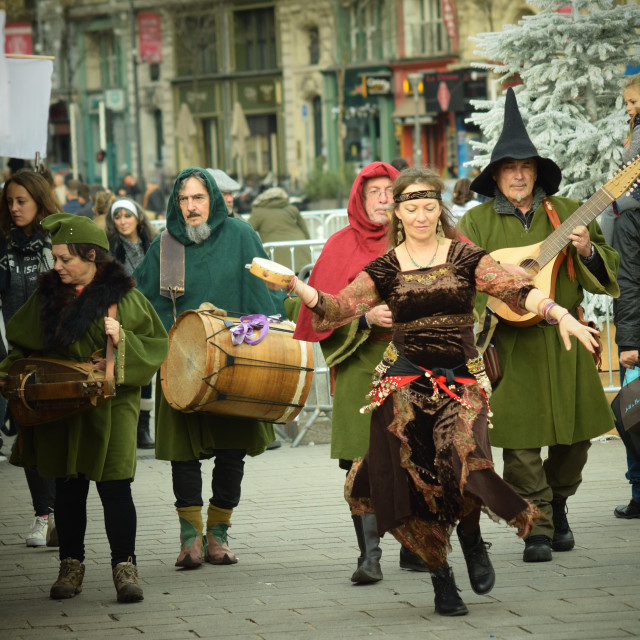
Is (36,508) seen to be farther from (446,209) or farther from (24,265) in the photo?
(446,209)

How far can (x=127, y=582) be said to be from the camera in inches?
226

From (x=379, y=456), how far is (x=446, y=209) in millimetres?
1149

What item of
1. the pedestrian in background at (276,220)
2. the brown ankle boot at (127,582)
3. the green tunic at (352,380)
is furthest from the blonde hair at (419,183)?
the pedestrian in background at (276,220)

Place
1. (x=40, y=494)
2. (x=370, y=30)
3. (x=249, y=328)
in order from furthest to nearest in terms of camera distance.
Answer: (x=370, y=30)
(x=40, y=494)
(x=249, y=328)

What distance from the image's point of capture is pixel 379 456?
5422mm

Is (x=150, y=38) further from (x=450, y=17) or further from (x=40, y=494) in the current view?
(x=40, y=494)

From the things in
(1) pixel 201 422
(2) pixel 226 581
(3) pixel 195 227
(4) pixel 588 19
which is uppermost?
(4) pixel 588 19

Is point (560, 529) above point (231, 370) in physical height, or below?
below

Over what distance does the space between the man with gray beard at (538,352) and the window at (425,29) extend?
4275 centimetres

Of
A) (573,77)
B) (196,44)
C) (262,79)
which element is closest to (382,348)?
(573,77)

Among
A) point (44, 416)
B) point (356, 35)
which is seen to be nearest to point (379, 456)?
point (44, 416)

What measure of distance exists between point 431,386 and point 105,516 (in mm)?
1696

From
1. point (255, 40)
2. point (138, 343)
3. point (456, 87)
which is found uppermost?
point (255, 40)

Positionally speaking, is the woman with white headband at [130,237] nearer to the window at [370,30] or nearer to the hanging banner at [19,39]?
the window at [370,30]
